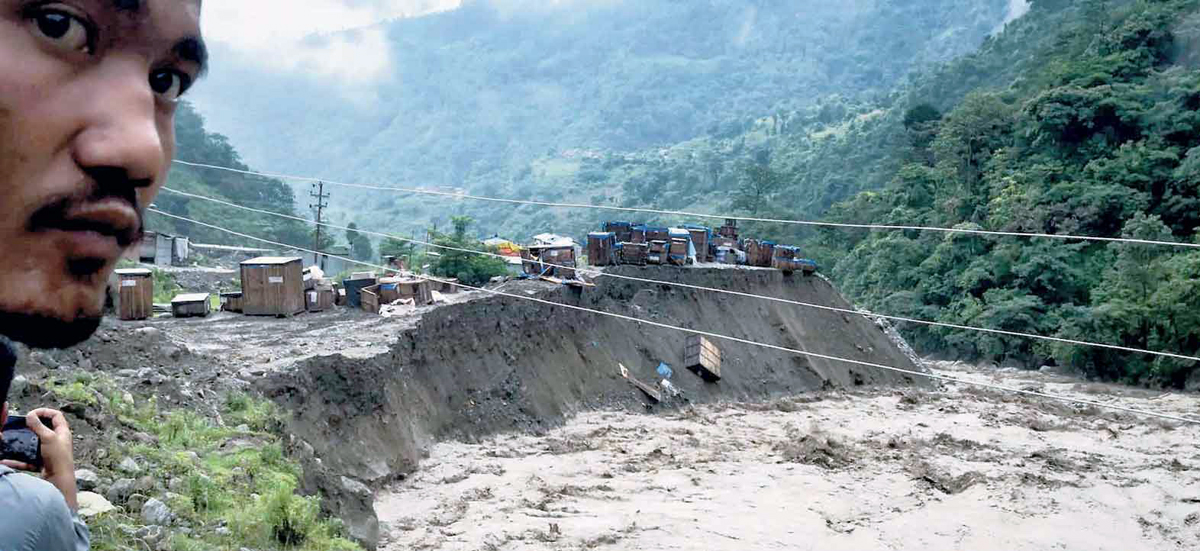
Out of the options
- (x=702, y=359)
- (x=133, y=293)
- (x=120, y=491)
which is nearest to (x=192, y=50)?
(x=120, y=491)

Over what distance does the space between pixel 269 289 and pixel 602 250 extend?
915 centimetres

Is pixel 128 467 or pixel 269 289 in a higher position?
pixel 269 289

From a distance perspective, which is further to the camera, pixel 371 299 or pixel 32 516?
pixel 371 299

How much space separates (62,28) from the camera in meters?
1.38

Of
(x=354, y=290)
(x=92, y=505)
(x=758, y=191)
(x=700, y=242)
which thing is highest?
(x=758, y=191)

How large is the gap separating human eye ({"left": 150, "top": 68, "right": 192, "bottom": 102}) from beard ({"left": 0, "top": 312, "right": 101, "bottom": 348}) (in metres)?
0.41

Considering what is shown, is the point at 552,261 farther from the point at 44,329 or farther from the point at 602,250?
the point at 44,329

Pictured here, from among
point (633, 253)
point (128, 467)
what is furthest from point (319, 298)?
point (128, 467)

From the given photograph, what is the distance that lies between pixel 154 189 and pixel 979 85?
76797 millimetres

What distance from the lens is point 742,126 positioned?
4862 inches

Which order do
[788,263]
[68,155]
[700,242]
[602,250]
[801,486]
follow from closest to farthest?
[68,155], [801,486], [602,250], [700,242], [788,263]

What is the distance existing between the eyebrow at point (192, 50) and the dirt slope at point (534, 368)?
873 centimetres

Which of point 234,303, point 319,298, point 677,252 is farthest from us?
point 677,252

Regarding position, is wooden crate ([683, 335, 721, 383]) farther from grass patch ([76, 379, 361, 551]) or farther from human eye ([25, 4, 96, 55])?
human eye ([25, 4, 96, 55])
